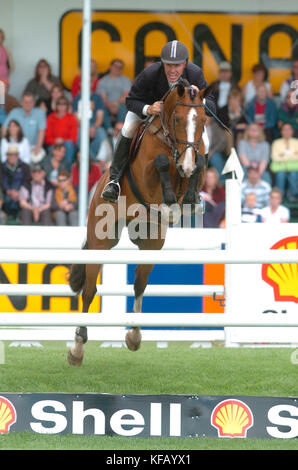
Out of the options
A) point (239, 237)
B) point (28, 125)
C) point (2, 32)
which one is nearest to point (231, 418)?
point (239, 237)

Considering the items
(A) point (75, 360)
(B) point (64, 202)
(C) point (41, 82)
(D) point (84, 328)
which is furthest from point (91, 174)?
(A) point (75, 360)

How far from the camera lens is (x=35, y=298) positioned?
8.14 metres

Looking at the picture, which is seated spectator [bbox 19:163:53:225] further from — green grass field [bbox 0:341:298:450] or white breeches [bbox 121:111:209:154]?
white breeches [bbox 121:111:209:154]

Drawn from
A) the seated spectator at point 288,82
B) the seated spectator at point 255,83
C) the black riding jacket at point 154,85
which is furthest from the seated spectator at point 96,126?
the black riding jacket at point 154,85

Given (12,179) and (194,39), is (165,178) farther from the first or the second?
(194,39)

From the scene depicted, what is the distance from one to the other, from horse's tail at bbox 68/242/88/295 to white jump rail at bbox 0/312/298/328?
179 cm

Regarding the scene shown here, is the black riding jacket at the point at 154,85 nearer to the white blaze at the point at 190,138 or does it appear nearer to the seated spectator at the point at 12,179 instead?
the white blaze at the point at 190,138

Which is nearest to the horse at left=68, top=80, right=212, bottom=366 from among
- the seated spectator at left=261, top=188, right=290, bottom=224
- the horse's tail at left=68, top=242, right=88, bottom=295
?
the horse's tail at left=68, top=242, right=88, bottom=295

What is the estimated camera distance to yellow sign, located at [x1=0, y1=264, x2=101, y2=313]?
8.05m

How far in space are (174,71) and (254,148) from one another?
22.4ft

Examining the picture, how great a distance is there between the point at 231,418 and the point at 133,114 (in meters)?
2.40

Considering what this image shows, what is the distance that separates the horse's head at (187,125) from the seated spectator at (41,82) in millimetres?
7451

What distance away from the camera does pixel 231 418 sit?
188 inches
